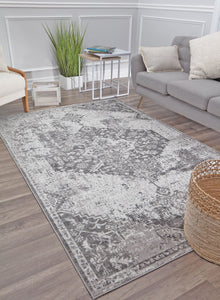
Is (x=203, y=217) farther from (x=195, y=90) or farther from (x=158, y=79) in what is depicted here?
(x=158, y=79)

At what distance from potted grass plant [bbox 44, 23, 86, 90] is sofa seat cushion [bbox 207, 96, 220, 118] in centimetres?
212

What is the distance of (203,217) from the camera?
1.37 m

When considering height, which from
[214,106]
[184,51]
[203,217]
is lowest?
[203,217]

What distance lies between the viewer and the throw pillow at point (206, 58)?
9.41ft

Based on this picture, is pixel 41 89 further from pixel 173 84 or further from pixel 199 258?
pixel 199 258

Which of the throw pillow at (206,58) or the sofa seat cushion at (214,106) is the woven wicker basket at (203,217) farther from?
the throw pillow at (206,58)

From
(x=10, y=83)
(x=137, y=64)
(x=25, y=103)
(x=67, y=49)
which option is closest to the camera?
(x=10, y=83)

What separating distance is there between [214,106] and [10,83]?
1938mm

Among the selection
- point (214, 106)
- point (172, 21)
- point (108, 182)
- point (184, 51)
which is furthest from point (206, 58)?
point (108, 182)

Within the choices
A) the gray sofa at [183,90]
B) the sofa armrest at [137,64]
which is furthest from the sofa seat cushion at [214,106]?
the sofa armrest at [137,64]

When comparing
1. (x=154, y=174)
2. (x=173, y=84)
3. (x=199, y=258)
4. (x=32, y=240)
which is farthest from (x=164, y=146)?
(x=32, y=240)

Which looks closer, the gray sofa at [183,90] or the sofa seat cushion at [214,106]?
the sofa seat cushion at [214,106]

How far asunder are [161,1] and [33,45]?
1922mm

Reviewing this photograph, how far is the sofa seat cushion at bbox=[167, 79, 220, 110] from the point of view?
2561 mm
